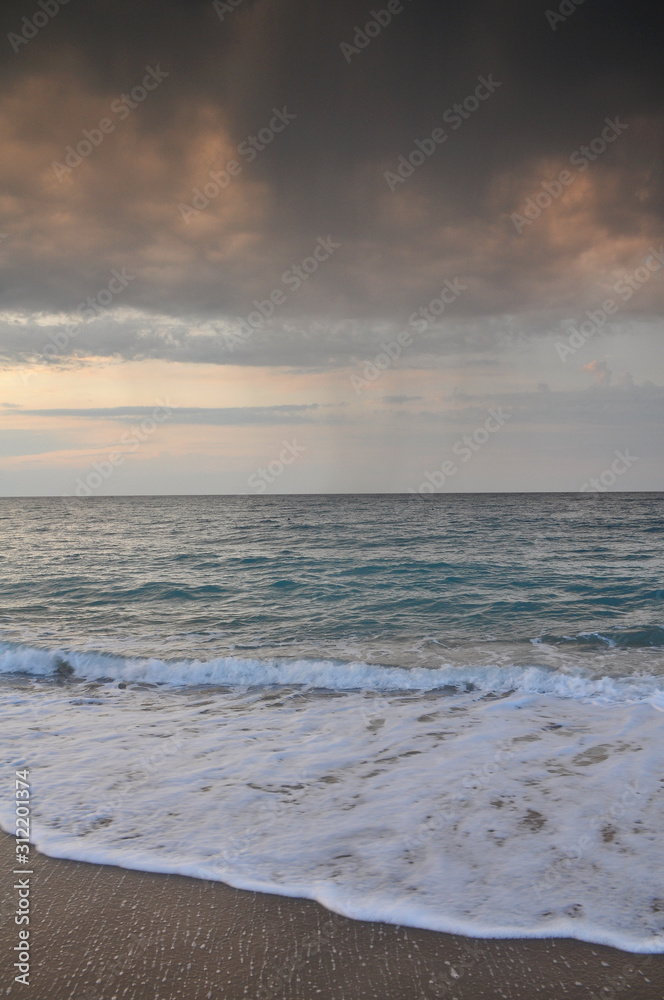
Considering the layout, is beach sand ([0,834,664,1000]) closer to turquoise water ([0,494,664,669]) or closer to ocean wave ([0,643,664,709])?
ocean wave ([0,643,664,709])

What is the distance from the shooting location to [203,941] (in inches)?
133

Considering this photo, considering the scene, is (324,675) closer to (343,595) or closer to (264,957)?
→ (264,957)

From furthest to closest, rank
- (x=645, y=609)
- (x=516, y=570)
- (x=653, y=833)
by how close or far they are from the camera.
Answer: (x=516, y=570), (x=645, y=609), (x=653, y=833)

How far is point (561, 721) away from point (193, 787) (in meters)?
5.00

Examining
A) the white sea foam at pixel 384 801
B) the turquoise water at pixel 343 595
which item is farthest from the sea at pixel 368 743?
the turquoise water at pixel 343 595

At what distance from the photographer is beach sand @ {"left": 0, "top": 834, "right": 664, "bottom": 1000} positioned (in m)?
2.97

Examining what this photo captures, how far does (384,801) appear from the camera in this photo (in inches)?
208

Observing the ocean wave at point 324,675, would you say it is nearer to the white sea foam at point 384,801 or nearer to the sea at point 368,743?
the sea at point 368,743

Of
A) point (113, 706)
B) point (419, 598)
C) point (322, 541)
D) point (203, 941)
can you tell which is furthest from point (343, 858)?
point (322, 541)

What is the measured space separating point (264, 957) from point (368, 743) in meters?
3.75

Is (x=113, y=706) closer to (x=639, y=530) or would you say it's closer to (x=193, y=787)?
(x=193, y=787)

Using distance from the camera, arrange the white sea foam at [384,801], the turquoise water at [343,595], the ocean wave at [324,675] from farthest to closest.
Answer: the turquoise water at [343,595], the ocean wave at [324,675], the white sea foam at [384,801]

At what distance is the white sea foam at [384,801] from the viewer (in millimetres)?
3842

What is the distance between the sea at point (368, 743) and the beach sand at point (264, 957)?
Answer: 0.19 metres
